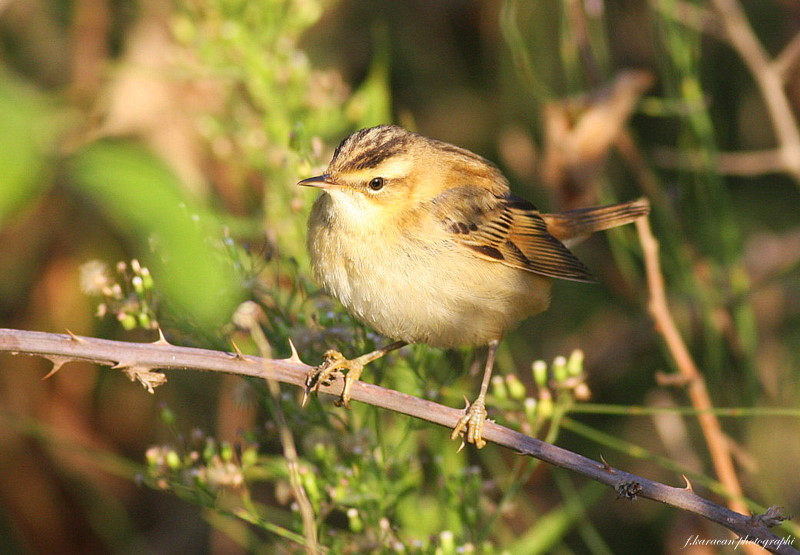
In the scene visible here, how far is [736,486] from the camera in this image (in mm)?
3113

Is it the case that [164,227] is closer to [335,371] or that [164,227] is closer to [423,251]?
[335,371]

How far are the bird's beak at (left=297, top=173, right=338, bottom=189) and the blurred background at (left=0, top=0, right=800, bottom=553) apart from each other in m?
0.21

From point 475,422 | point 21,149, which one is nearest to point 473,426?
point 475,422

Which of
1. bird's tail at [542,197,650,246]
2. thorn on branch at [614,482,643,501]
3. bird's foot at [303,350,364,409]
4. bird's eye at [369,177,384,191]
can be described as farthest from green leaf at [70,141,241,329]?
bird's tail at [542,197,650,246]

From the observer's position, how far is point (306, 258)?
3625mm

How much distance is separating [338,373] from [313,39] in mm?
3182

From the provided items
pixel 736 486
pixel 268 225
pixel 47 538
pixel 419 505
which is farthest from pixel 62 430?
pixel 736 486

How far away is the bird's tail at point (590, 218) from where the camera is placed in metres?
3.70

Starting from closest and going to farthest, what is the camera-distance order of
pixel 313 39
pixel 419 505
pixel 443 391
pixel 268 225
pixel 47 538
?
pixel 443 391
pixel 419 505
pixel 268 225
pixel 47 538
pixel 313 39

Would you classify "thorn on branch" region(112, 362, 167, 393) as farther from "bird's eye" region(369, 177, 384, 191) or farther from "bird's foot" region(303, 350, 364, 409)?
"bird's eye" region(369, 177, 384, 191)

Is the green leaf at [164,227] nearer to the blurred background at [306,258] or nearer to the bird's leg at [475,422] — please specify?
the blurred background at [306,258]

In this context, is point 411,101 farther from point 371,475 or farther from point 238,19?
point 371,475

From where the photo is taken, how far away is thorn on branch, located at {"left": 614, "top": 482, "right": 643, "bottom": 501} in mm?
2092

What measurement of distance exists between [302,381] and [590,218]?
195 cm
